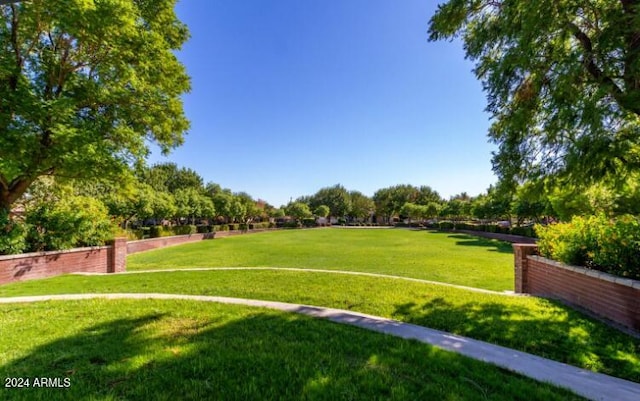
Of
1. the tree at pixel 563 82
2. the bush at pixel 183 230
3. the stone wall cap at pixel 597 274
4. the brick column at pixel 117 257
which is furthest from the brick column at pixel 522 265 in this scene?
the bush at pixel 183 230

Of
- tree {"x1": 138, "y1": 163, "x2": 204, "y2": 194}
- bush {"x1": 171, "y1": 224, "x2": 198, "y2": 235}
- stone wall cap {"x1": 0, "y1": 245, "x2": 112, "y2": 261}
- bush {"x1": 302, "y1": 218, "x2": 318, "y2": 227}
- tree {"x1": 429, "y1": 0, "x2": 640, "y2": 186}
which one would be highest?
tree {"x1": 138, "y1": 163, "x2": 204, "y2": 194}

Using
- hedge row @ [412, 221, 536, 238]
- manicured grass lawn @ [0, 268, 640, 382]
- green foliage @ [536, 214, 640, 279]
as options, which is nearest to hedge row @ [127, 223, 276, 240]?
manicured grass lawn @ [0, 268, 640, 382]

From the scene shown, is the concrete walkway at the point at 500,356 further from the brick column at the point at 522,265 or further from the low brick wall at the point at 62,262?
the low brick wall at the point at 62,262

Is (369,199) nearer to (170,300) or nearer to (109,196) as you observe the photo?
(109,196)

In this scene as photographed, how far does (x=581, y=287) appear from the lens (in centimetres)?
647

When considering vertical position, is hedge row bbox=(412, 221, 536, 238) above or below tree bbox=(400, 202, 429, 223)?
below

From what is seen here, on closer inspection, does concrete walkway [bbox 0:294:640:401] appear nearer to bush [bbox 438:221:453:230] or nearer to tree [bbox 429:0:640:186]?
tree [bbox 429:0:640:186]

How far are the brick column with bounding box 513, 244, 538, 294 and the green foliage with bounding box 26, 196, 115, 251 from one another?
14.8 meters

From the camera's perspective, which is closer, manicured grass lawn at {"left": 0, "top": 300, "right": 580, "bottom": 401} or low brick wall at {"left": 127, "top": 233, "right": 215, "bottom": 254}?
manicured grass lawn at {"left": 0, "top": 300, "right": 580, "bottom": 401}

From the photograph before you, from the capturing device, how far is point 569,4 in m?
4.96

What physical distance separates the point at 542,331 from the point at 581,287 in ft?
8.11

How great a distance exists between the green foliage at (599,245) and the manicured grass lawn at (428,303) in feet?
3.82

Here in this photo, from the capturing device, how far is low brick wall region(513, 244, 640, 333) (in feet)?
17.2

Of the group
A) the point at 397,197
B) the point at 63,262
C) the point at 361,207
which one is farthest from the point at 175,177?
the point at 63,262
